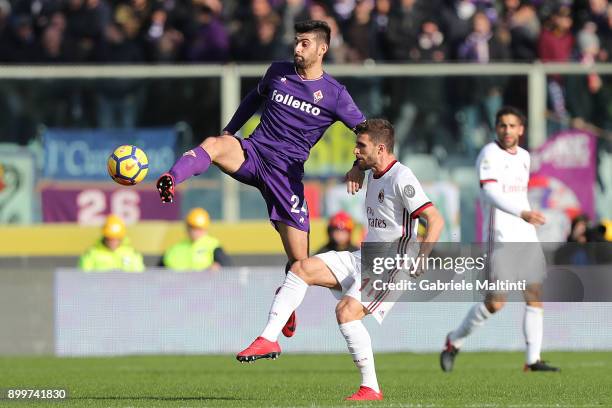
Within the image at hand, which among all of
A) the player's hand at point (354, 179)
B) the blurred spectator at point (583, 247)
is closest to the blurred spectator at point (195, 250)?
the blurred spectator at point (583, 247)

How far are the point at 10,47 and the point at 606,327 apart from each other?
9.26m

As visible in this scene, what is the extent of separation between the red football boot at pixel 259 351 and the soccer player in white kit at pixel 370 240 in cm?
2

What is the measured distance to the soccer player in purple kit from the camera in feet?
38.4

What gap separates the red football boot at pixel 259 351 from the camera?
10367 mm

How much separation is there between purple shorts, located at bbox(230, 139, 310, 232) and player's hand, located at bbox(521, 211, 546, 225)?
2019 mm

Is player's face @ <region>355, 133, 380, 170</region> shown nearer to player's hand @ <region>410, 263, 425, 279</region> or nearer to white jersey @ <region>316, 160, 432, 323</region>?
white jersey @ <region>316, 160, 432, 323</region>

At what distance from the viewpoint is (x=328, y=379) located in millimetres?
13602

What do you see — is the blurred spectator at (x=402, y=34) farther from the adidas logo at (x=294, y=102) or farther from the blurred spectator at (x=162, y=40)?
the adidas logo at (x=294, y=102)

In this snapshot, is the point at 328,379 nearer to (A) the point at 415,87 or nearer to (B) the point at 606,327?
(B) the point at 606,327

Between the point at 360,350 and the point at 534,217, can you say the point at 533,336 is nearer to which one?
the point at 534,217

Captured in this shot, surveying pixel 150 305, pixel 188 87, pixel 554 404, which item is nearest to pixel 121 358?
pixel 150 305

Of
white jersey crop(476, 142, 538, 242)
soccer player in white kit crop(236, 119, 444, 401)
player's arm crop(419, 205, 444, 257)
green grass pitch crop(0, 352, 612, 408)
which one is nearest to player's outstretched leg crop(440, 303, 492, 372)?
green grass pitch crop(0, 352, 612, 408)

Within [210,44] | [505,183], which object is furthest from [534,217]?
[210,44]

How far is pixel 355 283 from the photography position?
1084 cm
